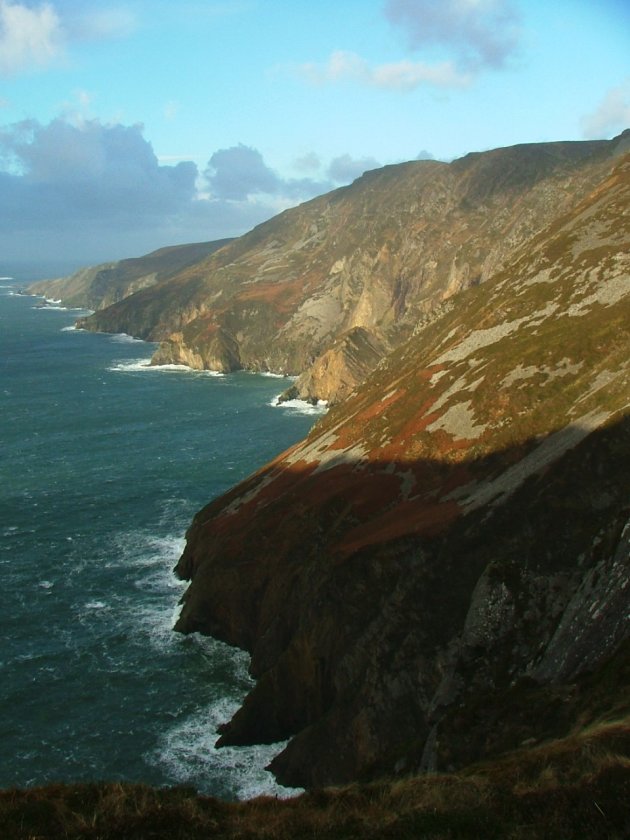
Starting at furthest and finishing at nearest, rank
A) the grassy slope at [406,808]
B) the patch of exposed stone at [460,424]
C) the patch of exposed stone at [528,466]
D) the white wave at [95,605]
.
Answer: the white wave at [95,605]
the patch of exposed stone at [460,424]
the patch of exposed stone at [528,466]
the grassy slope at [406,808]

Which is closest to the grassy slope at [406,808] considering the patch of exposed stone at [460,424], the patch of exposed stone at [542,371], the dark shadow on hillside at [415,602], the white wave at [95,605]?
the dark shadow on hillside at [415,602]

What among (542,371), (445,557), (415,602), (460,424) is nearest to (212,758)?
(415,602)

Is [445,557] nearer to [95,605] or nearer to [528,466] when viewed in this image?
[528,466]

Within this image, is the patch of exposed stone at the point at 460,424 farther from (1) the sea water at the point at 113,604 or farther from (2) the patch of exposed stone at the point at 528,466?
(1) the sea water at the point at 113,604

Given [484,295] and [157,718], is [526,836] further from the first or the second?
[484,295]

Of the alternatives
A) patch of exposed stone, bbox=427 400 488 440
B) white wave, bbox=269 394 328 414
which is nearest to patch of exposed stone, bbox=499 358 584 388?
patch of exposed stone, bbox=427 400 488 440

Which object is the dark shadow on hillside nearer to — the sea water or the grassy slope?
the sea water
